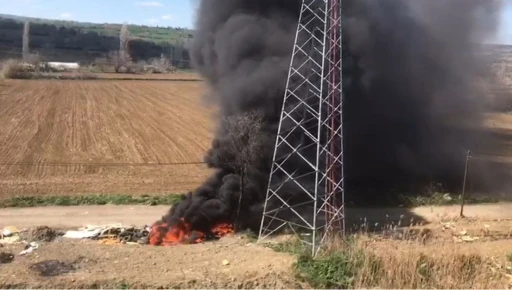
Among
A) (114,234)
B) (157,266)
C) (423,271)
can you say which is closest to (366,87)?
(114,234)

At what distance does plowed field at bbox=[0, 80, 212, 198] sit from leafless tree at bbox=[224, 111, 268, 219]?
6962 mm

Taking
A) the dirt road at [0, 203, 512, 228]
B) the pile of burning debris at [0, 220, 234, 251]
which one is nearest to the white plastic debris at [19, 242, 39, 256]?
the pile of burning debris at [0, 220, 234, 251]

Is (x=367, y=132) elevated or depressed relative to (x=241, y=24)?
depressed

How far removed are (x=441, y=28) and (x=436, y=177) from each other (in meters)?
13.6

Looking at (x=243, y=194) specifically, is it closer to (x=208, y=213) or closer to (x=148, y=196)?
(x=208, y=213)

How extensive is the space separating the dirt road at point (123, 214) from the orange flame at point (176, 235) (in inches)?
111

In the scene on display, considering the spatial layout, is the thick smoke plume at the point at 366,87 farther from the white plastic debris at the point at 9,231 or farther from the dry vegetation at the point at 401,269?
the dry vegetation at the point at 401,269

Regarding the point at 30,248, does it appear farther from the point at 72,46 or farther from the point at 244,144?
the point at 72,46

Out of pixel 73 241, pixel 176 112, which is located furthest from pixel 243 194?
pixel 176 112

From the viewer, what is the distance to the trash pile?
21531 mm

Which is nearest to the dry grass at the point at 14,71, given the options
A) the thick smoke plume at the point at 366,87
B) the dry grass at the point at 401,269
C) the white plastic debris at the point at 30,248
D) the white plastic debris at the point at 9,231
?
the thick smoke plume at the point at 366,87

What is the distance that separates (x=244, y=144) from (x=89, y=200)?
27.3ft

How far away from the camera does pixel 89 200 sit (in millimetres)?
27062

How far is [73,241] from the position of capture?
68.7ft
